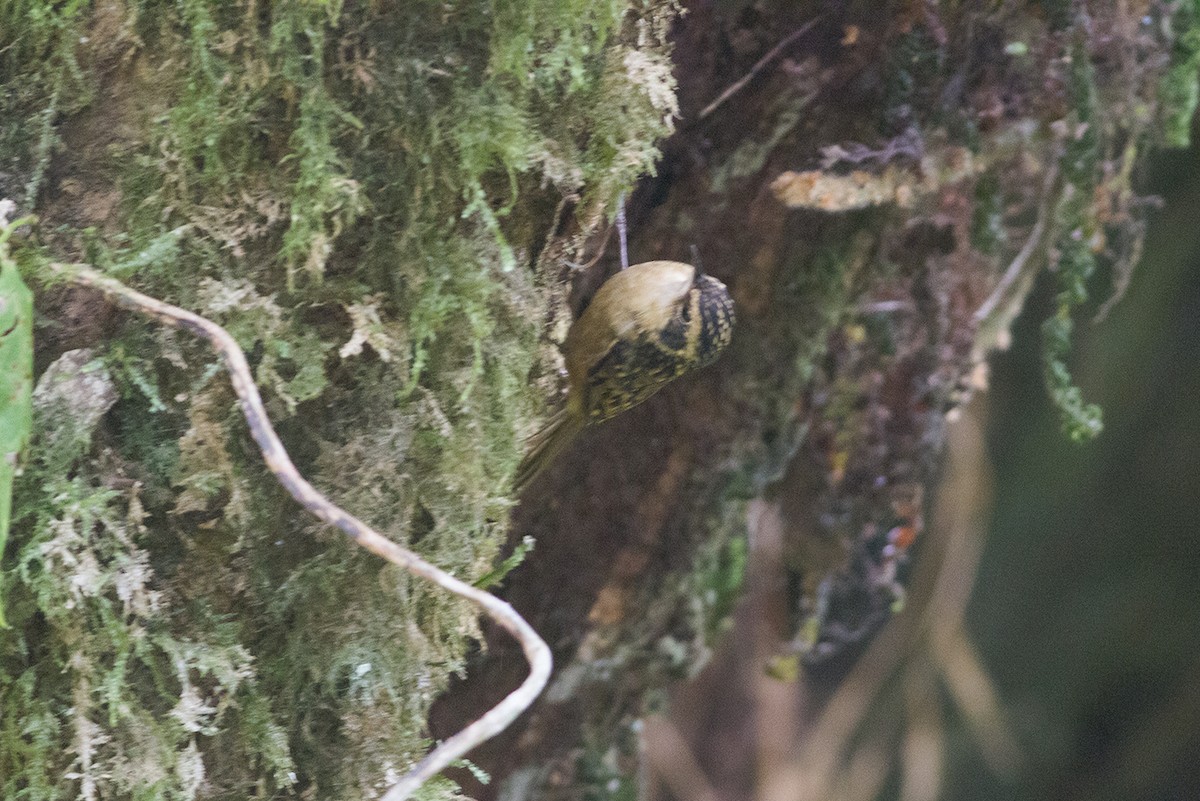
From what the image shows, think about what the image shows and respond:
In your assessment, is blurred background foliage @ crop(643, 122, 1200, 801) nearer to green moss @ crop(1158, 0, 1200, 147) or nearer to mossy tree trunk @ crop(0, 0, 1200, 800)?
green moss @ crop(1158, 0, 1200, 147)

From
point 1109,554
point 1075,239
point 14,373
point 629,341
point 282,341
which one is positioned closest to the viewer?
point 14,373

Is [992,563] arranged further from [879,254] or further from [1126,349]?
[879,254]

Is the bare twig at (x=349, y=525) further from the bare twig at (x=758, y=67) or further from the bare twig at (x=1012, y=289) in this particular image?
the bare twig at (x=1012, y=289)

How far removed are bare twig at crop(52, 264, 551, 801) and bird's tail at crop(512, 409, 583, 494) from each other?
325mm

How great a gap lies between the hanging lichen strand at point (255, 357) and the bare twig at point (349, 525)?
1.3 inches

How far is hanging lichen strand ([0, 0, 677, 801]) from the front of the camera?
708mm

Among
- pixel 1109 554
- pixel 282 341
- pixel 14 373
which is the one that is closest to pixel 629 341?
pixel 282 341

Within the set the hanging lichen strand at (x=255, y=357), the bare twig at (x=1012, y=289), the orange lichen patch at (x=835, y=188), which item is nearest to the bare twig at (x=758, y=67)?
the orange lichen patch at (x=835, y=188)

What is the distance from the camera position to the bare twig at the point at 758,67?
3.80 feet

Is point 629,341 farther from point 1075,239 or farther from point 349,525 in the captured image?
point 1075,239

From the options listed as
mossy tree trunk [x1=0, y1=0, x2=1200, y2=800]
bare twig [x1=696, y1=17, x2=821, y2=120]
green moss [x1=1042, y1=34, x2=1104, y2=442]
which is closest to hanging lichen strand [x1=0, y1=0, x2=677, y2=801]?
mossy tree trunk [x1=0, y1=0, x2=1200, y2=800]

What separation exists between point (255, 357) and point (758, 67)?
707 mm

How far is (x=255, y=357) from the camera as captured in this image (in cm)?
75

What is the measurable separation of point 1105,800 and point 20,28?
3.49 meters
